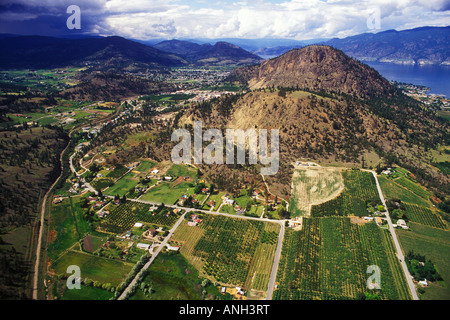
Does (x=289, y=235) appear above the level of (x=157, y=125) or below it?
below

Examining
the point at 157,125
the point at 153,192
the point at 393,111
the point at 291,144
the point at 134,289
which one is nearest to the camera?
the point at 134,289

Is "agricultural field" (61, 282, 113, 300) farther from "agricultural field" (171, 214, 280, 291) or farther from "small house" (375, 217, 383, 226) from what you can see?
"small house" (375, 217, 383, 226)

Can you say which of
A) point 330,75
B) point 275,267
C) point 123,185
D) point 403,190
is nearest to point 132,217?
point 123,185

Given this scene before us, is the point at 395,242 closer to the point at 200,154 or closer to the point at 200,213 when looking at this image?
the point at 200,213

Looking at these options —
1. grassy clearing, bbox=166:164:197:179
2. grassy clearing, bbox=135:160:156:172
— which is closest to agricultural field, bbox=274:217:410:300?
grassy clearing, bbox=166:164:197:179

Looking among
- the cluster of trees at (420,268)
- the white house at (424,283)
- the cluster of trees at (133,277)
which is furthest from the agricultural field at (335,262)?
the cluster of trees at (133,277)

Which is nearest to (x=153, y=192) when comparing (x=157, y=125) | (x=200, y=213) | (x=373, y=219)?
(x=200, y=213)
